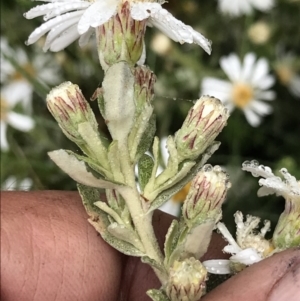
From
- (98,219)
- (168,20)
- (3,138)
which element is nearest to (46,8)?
(168,20)

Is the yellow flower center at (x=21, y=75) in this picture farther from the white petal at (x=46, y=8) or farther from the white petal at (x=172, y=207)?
the white petal at (x=46, y=8)

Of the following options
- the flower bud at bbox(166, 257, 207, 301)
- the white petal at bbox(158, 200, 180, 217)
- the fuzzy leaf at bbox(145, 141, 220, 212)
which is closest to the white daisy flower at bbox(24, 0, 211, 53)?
the fuzzy leaf at bbox(145, 141, 220, 212)

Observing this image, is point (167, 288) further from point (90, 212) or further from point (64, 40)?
point (64, 40)

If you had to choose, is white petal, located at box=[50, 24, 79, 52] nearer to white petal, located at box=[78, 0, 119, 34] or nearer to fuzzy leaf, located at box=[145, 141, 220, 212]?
white petal, located at box=[78, 0, 119, 34]

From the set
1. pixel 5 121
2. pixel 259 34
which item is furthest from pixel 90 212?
pixel 259 34

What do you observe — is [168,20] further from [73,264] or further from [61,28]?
[73,264]

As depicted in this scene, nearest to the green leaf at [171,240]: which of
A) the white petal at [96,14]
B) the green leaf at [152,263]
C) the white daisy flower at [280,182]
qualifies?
the green leaf at [152,263]

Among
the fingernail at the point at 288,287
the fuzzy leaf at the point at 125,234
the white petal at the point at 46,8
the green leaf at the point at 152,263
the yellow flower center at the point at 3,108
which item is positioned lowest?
the fingernail at the point at 288,287
